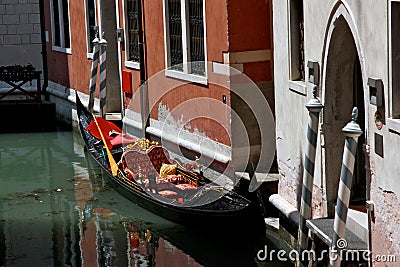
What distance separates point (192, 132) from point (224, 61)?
1287 mm

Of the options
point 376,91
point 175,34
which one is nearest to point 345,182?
point 376,91

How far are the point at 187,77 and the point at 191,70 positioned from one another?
0.30ft

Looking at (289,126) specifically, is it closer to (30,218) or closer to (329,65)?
(329,65)

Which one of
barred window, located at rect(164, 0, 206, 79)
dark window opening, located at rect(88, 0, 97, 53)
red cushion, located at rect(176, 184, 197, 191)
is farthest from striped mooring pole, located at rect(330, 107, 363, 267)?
dark window opening, located at rect(88, 0, 97, 53)

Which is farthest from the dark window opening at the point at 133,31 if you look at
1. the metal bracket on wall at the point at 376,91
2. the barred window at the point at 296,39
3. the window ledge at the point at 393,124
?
the window ledge at the point at 393,124

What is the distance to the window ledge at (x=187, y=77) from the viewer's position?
10.5m

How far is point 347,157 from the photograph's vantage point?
19.1ft

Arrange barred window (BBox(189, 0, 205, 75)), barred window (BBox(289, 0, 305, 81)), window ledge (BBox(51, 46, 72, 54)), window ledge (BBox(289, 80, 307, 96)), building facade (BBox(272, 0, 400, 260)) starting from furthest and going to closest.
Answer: window ledge (BBox(51, 46, 72, 54)) < barred window (BBox(189, 0, 205, 75)) < barred window (BBox(289, 0, 305, 81)) < window ledge (BBox(289, 80, 307, 96)) < building facade (BBox(272, 0, 400, 260))

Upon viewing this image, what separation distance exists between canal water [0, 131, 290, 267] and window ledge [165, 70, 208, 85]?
148 centimetres

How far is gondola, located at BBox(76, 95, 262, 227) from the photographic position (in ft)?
27.9

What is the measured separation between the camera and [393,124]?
6020 mm

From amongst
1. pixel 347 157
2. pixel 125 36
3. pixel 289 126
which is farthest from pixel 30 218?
pixel 347 157

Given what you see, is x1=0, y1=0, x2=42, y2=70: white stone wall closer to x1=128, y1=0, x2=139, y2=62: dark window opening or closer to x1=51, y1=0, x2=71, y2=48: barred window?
x1=51, y1=0, x2=71, y2=48: barred window

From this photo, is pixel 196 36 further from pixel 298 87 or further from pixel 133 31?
pixel 298 87
